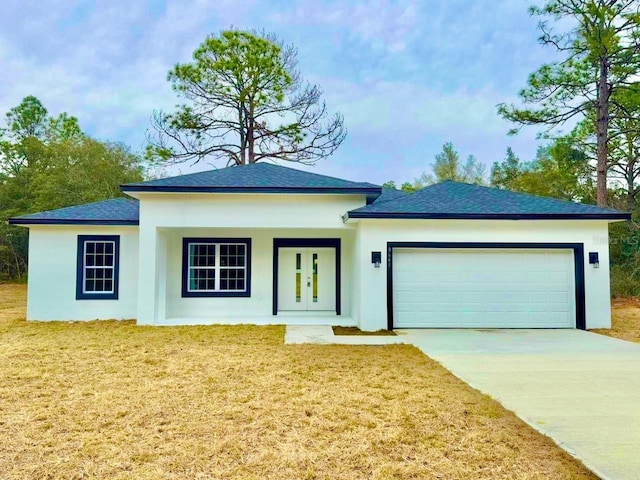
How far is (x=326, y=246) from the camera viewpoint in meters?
12.7

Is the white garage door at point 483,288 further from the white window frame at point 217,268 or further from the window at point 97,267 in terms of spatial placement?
the window at point 97,267

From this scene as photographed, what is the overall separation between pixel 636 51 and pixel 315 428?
20327 mm

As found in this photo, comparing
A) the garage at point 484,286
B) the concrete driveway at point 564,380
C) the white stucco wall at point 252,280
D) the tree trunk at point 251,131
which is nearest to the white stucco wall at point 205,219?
the white stucco wall at point 252,280

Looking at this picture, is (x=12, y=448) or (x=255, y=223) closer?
(x=12, y=448)

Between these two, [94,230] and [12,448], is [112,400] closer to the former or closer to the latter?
[12,448]

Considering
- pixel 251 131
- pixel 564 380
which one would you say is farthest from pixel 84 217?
pixel 251 131

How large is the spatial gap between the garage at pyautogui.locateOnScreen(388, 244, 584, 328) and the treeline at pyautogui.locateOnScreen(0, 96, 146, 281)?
21.8 metres

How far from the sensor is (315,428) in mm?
4254

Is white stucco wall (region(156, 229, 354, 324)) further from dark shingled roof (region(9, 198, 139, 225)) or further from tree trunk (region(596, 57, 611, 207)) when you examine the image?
tree trunk (region(596, 57, 611, 207))

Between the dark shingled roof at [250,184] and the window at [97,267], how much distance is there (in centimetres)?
216

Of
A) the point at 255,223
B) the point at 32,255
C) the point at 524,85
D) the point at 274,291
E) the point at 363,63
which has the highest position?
the point at 363,63

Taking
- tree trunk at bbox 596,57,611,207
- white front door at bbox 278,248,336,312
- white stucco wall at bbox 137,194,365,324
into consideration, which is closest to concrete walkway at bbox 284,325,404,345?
white stucco wall at bbox 137,194,365,324

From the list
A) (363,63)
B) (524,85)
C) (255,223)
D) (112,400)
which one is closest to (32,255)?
(255,223)

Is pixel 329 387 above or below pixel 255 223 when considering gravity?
below
